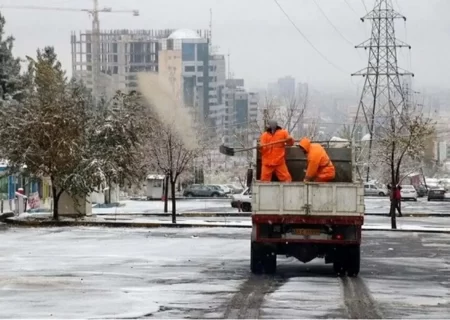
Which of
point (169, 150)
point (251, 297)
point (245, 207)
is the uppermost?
point (169, 150)

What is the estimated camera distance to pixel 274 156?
1825 cm

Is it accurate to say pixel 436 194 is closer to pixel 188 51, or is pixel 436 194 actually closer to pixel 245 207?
pixel 245 207

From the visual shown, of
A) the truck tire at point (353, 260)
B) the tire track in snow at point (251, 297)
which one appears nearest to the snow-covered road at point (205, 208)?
the truck tire at point (353, 260)

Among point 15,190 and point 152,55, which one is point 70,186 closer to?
point 15,190

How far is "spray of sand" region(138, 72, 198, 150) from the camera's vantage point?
182ft

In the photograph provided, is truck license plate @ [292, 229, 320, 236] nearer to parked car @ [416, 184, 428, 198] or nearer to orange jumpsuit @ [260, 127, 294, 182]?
orange jumpsuit @ [260, 127, 294, 182]

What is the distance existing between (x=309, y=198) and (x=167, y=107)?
42.6 m

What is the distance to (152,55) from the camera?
161375mm

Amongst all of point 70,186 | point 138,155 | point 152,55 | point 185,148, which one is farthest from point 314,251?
point 152,55

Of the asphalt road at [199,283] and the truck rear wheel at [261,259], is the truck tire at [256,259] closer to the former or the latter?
the truck rear wheel at [261,259]

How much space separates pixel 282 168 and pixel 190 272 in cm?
271

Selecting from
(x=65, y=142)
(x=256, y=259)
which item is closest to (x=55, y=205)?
(x=65, y=142)

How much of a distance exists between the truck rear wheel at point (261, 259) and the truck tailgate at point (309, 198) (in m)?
0.81

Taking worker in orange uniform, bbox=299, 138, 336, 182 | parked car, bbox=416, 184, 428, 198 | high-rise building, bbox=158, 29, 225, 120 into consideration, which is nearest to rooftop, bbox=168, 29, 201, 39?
high-rise building, bbox=158, 29, 225, 120
